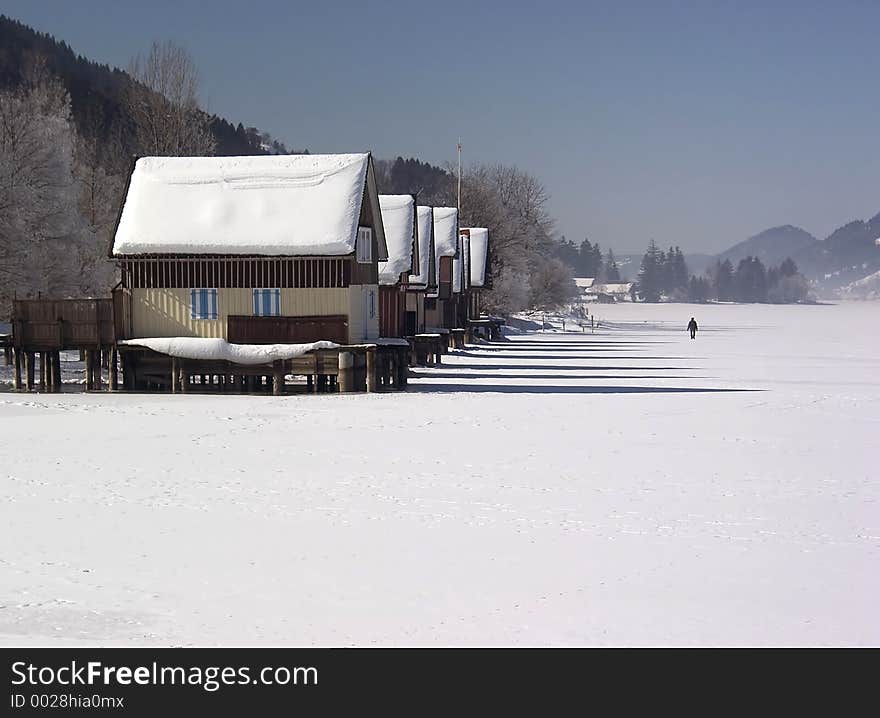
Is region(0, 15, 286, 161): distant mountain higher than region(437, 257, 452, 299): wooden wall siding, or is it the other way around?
region(0, 15, 286, 161): distant mountain

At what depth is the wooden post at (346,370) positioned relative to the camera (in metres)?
36.2

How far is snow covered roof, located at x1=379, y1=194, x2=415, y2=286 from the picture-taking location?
1929 inches

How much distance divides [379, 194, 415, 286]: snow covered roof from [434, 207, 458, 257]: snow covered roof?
18545 millimetres

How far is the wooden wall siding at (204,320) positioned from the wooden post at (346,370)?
140cm

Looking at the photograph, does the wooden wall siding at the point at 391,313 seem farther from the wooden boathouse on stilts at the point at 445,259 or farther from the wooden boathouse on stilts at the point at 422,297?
the wooden boathouse on stilts at the point at 445,259

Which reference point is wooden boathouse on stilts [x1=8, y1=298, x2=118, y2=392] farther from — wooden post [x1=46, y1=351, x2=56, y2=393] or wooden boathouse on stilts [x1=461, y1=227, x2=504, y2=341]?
wooden boathouse on stilts [x1=461, y1=227, x2=504, y2=341]

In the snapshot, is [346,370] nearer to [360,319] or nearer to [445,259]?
[360,319]

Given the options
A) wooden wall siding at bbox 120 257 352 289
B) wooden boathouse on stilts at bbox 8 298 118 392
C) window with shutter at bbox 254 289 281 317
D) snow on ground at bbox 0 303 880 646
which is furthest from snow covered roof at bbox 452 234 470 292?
snow on ground at bbox 0 303 880 646

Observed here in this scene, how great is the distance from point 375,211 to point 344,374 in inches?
276

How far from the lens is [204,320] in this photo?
37.0 meters

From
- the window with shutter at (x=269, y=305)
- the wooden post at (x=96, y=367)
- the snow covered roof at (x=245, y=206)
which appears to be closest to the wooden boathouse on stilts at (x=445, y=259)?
the snow covered roof at (x=245, y=206)

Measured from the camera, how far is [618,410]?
98.3 ft
